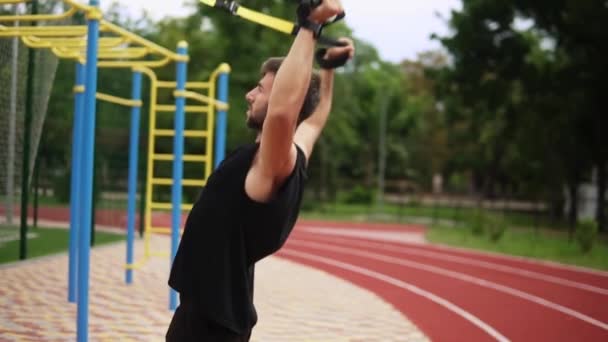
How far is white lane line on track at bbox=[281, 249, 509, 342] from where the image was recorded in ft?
21.1

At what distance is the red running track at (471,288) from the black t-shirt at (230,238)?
4386 mm

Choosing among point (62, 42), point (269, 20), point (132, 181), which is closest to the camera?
point (269, 20)

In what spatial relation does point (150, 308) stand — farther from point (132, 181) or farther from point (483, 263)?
point (483, 263)

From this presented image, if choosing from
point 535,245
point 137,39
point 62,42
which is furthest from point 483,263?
point 62,42

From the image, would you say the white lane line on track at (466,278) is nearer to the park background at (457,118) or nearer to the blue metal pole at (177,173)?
the park background at (457,118)

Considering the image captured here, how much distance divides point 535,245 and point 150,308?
11.0 meters

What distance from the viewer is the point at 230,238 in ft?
6.03

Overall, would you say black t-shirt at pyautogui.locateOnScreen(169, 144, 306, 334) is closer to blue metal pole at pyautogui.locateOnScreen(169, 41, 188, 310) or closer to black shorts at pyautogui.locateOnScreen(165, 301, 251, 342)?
black shorts at pyautogui.locateOnScreen(165, 301, 251, 342)

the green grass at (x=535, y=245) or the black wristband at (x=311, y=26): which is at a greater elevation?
the black wristband at (x=311, y=26)

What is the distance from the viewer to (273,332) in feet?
18.4

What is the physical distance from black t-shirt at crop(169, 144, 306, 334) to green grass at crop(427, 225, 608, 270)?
1073 cm

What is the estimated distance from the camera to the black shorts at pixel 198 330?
6.28ft

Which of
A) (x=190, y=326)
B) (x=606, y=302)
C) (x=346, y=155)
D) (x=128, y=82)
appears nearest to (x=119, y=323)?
(x=190, y=326)

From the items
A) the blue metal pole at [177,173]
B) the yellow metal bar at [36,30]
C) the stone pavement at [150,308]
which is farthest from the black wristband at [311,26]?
the blue metal pole at [177,173]
